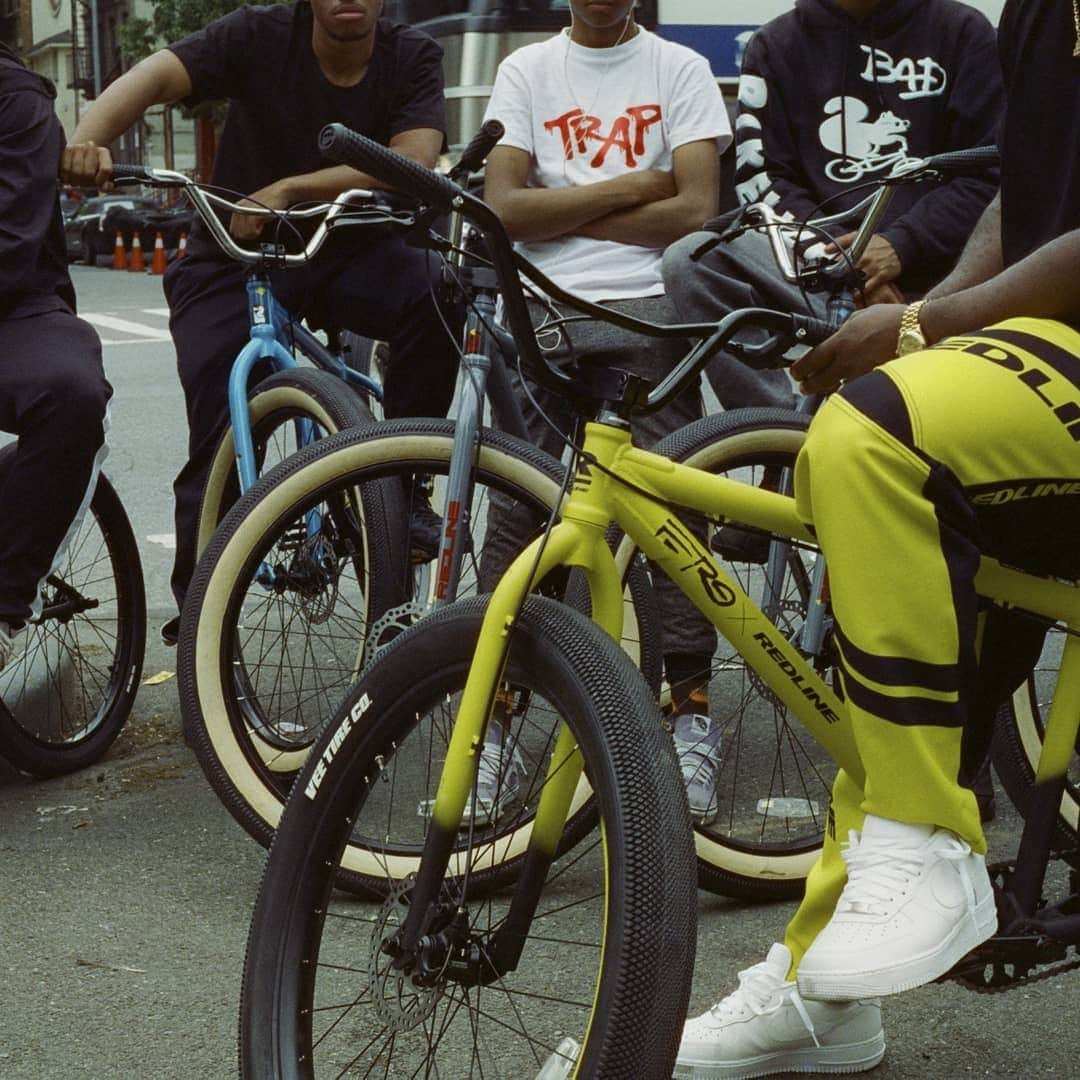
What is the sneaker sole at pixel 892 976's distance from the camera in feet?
6.93

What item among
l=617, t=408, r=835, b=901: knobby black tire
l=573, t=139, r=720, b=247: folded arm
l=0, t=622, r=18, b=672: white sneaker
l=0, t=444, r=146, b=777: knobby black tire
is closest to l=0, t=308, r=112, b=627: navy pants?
l=0, t=622, r=18, b=672: white sneaker

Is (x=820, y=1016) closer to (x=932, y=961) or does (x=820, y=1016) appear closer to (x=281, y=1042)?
(x=932, y=961)

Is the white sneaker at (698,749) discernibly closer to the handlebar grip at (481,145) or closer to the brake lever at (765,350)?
the handlebar grip at (481,145)

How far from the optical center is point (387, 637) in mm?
3598

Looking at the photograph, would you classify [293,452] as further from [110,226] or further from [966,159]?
[110,226]

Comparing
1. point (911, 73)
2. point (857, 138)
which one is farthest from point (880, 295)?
point (911, 73)

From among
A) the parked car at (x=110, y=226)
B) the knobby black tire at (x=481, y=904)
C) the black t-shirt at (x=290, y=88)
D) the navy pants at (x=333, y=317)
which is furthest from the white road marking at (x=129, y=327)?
the knobby black tire at (x=481, y=904)

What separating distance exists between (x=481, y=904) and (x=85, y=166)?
236cm

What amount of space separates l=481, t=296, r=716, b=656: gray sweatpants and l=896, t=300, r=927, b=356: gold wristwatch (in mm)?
1113

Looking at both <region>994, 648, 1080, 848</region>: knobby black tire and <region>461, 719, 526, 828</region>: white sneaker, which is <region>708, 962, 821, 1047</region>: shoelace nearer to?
<region>461, 719, 526, 828</region>: white sneaker

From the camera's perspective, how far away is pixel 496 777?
2.38m

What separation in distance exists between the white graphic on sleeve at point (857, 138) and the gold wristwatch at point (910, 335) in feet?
5.89

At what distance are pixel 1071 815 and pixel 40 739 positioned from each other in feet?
8.28

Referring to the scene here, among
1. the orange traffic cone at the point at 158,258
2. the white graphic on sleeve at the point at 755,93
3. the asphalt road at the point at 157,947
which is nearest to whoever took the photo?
the asphalt road at the point at 157,947
